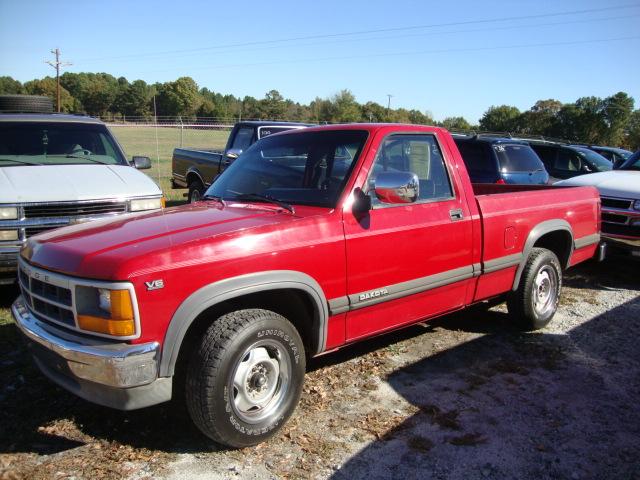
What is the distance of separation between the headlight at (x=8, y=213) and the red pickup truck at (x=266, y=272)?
6.79ft

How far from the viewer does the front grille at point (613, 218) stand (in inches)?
268

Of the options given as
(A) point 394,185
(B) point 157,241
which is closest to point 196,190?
(A) point 394,185

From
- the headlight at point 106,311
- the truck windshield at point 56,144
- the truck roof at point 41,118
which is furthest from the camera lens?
the truck roof at point 41,118

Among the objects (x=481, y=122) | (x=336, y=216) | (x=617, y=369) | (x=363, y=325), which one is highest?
(x=481, y=122)

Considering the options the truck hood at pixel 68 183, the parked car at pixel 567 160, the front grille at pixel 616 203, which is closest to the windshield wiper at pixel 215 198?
the truck hood at pixel 68 183

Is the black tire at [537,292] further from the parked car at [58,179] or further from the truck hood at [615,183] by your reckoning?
the parked car at [58,179]

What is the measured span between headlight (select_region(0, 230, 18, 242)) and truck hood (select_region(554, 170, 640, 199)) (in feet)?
20.1

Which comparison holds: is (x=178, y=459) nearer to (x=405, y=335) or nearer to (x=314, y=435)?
(x=314, y=435)

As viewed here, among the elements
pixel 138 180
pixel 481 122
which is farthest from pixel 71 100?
pixel 138 180

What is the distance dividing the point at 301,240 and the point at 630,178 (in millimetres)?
6327

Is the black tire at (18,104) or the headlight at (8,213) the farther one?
the black tire at (18,104)

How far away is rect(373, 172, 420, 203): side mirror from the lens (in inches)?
130

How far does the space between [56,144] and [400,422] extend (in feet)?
18.0

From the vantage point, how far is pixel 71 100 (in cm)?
8444
